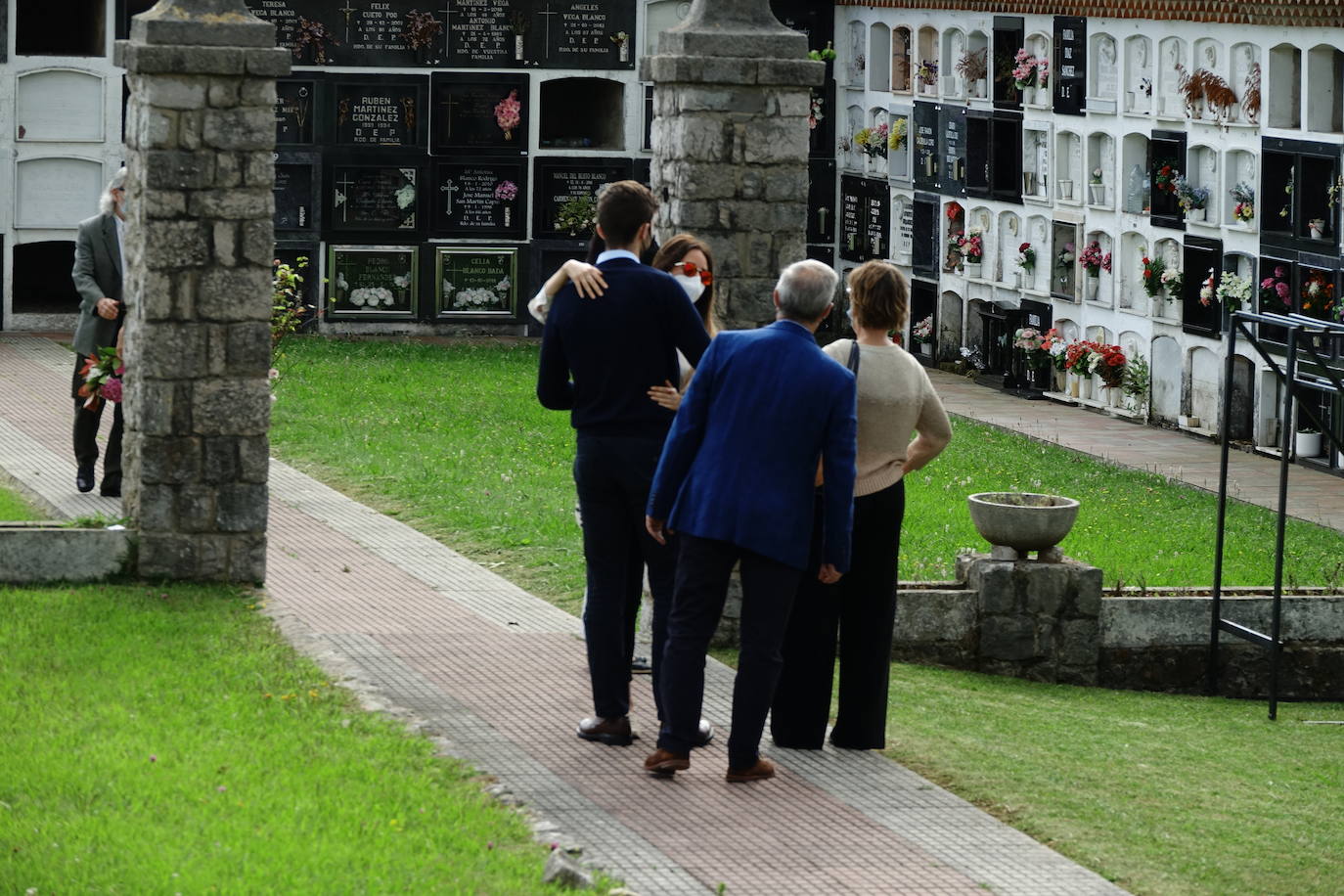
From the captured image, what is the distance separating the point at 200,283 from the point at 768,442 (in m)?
3.27

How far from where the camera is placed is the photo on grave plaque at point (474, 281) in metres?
20.9

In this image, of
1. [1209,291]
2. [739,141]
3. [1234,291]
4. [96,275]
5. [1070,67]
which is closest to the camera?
[739,141]

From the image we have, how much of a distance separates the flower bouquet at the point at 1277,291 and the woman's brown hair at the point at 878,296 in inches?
405

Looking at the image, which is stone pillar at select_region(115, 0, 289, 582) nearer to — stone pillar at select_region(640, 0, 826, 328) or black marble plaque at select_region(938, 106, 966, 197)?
stone pillar at select_region(640, 0, 826, 328)

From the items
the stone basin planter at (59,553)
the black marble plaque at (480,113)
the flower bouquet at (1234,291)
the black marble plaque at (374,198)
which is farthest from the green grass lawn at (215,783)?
the black marble plaque at (480,113)

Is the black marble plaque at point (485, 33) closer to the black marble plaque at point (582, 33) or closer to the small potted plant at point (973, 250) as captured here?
the black marble plaque at point (582, 33)

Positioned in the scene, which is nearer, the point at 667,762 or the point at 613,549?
the point at 667,762

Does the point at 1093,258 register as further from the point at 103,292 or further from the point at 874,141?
the point at 103,292

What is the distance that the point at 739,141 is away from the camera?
812cm

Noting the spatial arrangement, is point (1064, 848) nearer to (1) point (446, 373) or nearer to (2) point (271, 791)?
(2) point (271, 791)

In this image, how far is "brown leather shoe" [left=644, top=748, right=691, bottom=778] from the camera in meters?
5.91

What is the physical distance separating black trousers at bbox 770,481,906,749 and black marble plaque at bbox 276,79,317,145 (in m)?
15.0

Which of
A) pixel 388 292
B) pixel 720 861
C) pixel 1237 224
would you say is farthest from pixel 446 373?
pixel 720 861

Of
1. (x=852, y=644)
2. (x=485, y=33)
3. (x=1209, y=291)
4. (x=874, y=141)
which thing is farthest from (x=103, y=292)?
(x=874, y=141)
